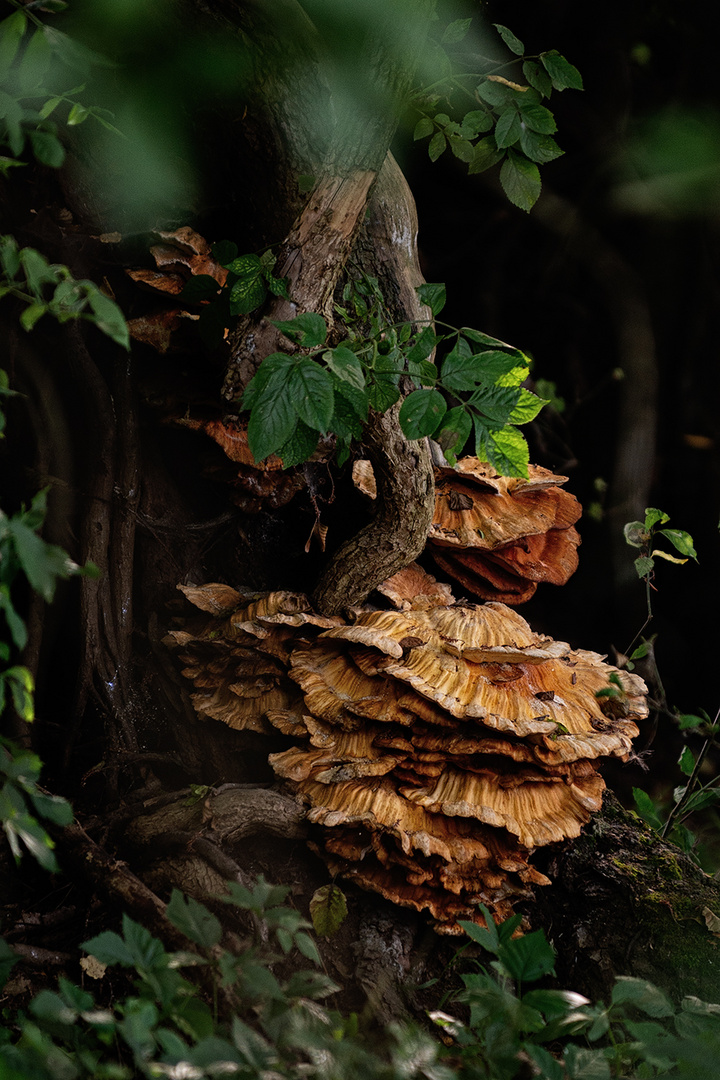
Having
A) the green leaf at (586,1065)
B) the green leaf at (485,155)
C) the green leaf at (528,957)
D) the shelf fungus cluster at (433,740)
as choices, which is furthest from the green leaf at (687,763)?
the green leaf at (485,155)

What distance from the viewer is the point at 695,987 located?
1745mm

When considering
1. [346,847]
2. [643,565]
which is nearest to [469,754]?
[346,847]

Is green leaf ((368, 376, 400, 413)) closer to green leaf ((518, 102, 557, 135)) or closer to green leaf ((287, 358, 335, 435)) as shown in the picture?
green leaf ((287, 358, 335, 435))

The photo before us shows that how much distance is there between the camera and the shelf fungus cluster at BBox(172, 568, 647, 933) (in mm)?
1770

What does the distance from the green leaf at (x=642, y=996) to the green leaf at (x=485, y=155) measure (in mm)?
1926

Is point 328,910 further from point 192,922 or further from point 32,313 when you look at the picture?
point 32,313

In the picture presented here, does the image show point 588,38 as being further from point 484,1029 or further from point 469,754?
point 484,1029

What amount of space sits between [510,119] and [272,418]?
1122 mm

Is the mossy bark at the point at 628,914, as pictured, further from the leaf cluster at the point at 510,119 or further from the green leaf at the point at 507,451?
the leaf cluster at the point at 510,119

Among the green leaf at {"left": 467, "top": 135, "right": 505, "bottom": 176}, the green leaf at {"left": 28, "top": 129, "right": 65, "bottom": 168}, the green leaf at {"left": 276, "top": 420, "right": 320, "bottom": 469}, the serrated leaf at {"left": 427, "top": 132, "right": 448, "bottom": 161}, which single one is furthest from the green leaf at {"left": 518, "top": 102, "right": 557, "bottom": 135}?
the green leaf at {"left": 28, "top": 129, "right": 65, "bottom": 168}

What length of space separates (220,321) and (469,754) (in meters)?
1.34

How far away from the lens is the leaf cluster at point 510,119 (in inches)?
68.0

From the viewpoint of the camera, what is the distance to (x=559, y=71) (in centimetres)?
171

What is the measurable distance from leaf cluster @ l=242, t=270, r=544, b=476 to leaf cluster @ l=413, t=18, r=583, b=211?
1.91 ft
